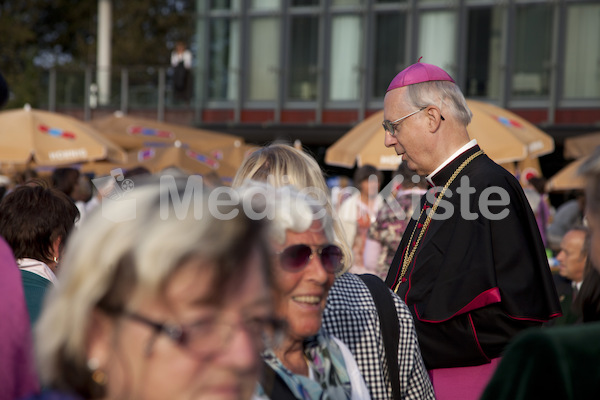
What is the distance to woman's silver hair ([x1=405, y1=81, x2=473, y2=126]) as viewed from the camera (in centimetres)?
394

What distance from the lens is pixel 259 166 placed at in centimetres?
309

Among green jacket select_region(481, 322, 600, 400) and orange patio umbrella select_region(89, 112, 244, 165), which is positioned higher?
green jacket select_region(481, 322, 600, 400)

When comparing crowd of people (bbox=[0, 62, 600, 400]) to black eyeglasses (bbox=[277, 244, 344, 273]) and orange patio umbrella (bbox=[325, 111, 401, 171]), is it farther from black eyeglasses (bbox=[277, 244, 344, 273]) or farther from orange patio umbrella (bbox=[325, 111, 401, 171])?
orange patio umbrella (bbox=[325, 111, 401, 171])

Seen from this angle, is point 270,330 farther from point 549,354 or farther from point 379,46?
point 379,46

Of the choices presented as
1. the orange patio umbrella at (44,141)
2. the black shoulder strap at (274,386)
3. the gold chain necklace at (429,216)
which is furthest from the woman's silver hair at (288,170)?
the orange patio umbrella at (44,141)

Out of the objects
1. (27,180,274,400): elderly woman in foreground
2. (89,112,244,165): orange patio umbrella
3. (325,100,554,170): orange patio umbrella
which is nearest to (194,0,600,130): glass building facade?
(89,112,244,165): orange patio umbrella

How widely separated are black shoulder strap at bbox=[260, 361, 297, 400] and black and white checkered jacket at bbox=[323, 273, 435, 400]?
412 millimetres

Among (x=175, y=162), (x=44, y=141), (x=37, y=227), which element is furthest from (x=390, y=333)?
(x=175, y=162)

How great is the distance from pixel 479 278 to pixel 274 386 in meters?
1.49

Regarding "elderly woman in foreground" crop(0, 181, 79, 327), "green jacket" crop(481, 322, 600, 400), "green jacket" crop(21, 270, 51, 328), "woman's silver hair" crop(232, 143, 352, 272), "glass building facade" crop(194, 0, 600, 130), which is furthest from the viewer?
"glass building facade" crop(194, 0, 600, 130)

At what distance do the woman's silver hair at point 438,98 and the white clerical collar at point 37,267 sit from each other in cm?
188

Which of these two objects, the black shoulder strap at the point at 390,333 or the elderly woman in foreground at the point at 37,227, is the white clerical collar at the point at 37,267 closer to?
the elderly woman in foreground at the point at 37,227

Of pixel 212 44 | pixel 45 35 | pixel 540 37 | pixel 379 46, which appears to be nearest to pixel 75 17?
pixel 45 35

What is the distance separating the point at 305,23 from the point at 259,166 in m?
21.1
